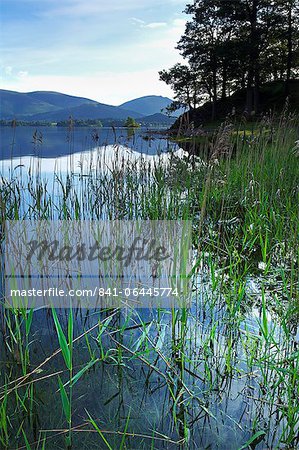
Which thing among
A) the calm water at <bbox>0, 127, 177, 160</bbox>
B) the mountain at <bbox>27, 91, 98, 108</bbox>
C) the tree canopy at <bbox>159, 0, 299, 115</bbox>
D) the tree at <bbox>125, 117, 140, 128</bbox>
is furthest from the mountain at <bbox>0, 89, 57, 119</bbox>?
the calm water at <bbox>0, 127, 177, 160</bbox>

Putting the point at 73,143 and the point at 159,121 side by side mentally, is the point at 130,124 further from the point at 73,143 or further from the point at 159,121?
the point at 73,143

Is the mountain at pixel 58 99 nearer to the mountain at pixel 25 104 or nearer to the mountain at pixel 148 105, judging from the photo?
the mountain at pixel 25 104

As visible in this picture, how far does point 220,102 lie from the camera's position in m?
22.8

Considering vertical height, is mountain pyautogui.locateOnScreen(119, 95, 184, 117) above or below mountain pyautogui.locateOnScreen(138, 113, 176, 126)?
above

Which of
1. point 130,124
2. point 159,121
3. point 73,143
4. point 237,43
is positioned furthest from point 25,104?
point 73,143

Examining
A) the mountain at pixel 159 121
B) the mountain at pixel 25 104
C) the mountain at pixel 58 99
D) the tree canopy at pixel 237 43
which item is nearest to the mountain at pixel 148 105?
the mountain at pixel 58 99

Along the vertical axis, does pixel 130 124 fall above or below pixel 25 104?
below

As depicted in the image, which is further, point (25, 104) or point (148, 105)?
point (25, 104)

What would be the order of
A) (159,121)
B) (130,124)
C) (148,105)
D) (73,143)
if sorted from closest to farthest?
(73,143) → (159,121) → (130,124) → (148,105)

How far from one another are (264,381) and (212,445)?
0.35 metres

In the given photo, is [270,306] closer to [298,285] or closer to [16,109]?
[298,285]

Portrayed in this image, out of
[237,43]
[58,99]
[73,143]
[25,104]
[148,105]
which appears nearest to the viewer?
[73,143]

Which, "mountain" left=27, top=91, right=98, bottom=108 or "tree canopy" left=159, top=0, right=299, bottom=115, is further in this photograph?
"mountain" left=27, top=91, right=98, bottom=108

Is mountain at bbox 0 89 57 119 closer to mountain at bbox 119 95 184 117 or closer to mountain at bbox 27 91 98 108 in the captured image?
mountain at bbox 27 91 98 108
